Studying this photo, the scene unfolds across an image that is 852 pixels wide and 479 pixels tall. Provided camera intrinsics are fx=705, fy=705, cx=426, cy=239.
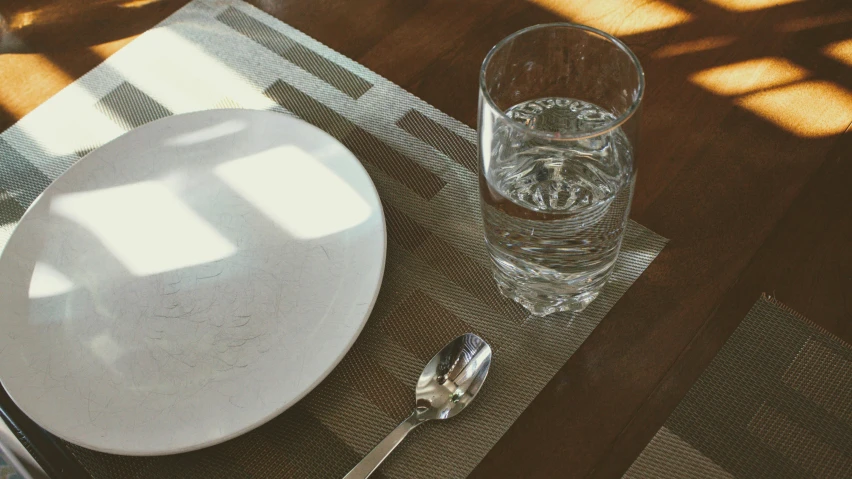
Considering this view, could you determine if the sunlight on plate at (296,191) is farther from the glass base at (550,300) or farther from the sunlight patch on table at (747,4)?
the sunlight patch on table at (747,4)

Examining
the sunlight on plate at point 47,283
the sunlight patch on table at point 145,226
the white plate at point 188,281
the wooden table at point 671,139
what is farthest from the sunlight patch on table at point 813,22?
the sunlight on plate at point 47,283

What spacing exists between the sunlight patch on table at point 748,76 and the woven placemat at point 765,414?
26 centimetres

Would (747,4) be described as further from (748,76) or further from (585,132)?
(585,132)

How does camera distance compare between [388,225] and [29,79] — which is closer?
[388,225]

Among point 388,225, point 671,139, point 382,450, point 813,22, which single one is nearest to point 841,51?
point 813,22

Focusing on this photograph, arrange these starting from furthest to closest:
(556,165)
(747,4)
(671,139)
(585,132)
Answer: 1. (747,4)
2. (671,139)
3. (556,165)
4. (585,132)

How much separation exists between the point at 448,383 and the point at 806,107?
0.44m

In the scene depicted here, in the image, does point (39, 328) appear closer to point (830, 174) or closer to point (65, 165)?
point (65, 165)

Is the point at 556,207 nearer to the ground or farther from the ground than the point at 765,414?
farther from the ground

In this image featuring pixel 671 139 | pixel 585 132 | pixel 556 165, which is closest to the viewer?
pixel 585 132

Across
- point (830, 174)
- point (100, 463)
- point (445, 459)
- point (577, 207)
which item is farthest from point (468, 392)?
point (830, 174)

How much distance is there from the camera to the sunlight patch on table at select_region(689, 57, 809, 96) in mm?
682

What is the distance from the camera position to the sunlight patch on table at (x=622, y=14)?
2.48 ft

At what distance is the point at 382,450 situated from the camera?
1.56 feet
